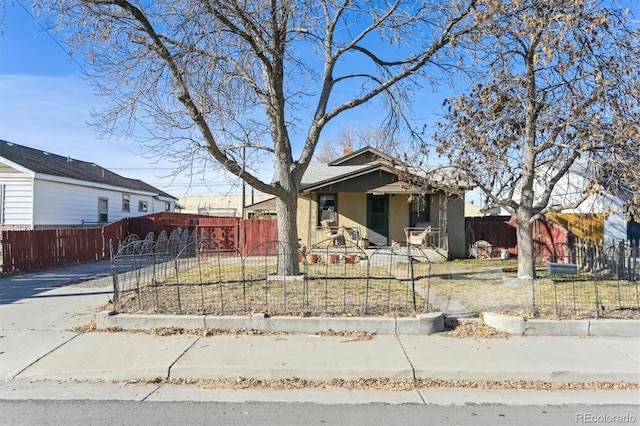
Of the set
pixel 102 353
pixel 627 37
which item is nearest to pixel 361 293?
pixel 102 353

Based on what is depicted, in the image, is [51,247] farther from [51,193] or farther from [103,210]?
[103,210]

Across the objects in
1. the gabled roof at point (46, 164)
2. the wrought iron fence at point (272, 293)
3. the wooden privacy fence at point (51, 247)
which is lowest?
the wrought iron fence at point (272, 293)

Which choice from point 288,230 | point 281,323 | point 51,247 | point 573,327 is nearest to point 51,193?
point 51,247

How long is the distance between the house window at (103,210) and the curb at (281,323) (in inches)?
696

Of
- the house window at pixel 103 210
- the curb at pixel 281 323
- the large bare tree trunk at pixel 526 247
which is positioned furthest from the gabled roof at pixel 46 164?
the large bare tree trunk at pixel 526 247

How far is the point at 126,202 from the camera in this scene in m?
25.3

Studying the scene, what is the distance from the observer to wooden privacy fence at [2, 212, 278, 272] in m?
12.8

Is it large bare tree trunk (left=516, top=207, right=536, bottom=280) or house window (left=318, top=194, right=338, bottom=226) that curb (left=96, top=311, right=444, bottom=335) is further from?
house window (left=318, top=194, right=338, bottom=226)

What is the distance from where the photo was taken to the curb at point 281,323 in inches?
255

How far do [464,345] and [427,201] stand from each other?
483 inches

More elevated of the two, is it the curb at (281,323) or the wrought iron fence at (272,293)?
the wrought iron fence at (272,293)

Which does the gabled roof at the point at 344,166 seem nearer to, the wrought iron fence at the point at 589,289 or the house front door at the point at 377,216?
the house front door at the point at 377,216

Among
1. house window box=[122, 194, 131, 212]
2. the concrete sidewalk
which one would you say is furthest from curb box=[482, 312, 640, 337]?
house window box=[122, 194, 131, 212]

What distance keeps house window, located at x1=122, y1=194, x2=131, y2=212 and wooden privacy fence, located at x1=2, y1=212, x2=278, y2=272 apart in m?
3.48
